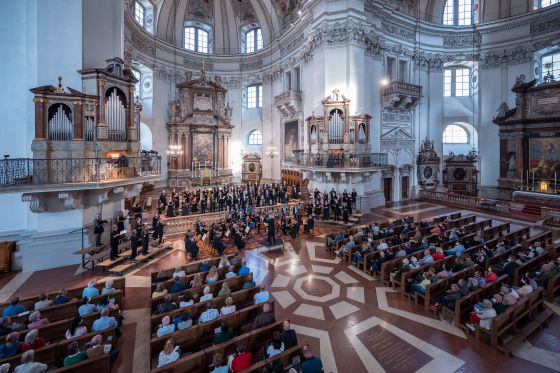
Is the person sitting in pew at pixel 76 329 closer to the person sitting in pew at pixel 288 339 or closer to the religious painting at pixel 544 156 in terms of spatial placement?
the person sitting in pew at pixel 288 339

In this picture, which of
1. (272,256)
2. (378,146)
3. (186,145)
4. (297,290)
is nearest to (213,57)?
(186,145)

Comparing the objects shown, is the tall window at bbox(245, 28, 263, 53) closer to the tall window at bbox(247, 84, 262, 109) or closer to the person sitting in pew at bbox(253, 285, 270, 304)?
the tall window at bbox(247, 84, 262, 109)

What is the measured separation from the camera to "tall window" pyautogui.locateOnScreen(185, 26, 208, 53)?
89.5 ft

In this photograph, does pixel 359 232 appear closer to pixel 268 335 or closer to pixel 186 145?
pixel 268 335

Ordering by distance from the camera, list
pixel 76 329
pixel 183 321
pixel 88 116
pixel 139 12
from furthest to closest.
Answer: pixel 139 12, pixel 88 116, pixel 183 321, pixel 76 329

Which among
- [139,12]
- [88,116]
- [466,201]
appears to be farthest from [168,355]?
[139,12]

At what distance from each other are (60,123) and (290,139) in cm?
1677

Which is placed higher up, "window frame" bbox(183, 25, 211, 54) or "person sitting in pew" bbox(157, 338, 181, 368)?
"window frame" bbox(183, 25, 211, 54)

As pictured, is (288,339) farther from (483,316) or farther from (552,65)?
(552,65)

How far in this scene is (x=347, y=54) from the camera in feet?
61.2

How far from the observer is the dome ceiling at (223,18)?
25.0 meters

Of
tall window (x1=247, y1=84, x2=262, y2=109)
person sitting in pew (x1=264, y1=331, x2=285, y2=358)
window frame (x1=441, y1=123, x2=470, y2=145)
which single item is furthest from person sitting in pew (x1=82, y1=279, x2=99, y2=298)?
window frame (x1=441, y1=123, x2=470, y2=145)

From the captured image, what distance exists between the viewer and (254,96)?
97.3 ft

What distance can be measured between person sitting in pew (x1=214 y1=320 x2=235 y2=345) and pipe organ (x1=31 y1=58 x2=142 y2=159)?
8173 mm
